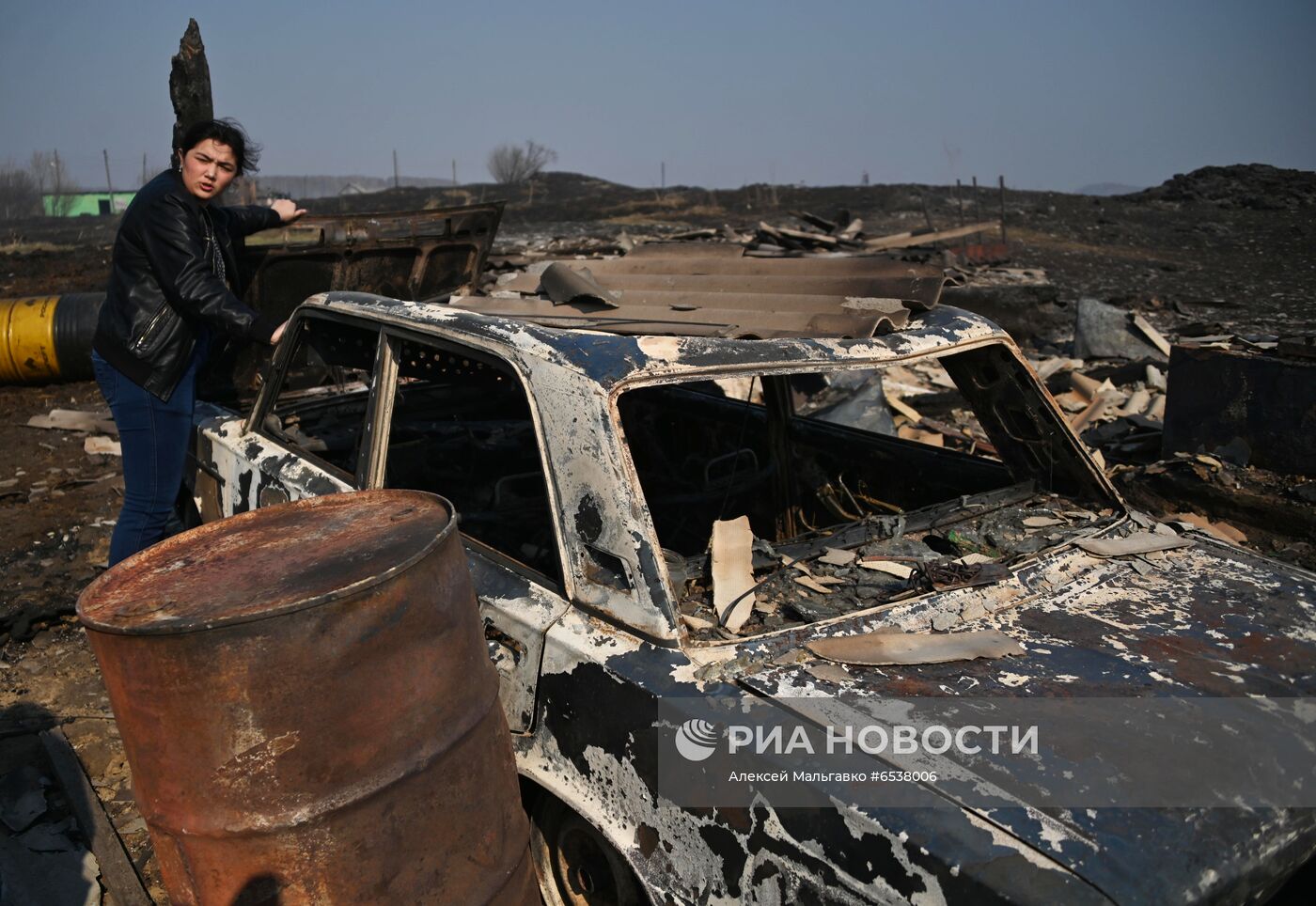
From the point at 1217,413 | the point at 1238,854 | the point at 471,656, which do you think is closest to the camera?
the point at 1238,854

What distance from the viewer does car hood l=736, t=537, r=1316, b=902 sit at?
4.66 feet

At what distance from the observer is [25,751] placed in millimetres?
3242

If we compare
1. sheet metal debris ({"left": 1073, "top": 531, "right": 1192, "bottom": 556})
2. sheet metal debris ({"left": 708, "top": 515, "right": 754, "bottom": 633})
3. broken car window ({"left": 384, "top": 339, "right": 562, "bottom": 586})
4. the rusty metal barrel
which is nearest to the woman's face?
broken car window ({"left": 384, "top": 339, "right": 562, "bottom": 586})

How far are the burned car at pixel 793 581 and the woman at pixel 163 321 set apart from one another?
17cm

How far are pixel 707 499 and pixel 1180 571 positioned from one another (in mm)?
1455

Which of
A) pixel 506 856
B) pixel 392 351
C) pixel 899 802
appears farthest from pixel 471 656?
pixel 392 351

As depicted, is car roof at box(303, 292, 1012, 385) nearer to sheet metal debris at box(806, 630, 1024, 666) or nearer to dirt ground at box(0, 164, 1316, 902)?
sheet metal debris at box(806, 630, 1024, 666)

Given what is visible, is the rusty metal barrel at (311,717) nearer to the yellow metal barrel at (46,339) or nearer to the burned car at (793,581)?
the burned car at (793,581)

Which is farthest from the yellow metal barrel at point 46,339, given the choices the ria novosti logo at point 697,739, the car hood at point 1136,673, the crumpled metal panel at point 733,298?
the car hood at point 1136,673

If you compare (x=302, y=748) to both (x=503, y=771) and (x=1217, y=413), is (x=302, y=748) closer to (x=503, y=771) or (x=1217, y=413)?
(x=503, y=771)

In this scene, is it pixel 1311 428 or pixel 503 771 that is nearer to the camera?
pixel 503 771

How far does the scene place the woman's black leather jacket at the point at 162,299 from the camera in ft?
11.1

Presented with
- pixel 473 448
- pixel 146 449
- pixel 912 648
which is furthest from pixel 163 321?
pixel 912 648

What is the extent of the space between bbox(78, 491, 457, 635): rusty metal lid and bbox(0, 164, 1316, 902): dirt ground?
129 centimetres
